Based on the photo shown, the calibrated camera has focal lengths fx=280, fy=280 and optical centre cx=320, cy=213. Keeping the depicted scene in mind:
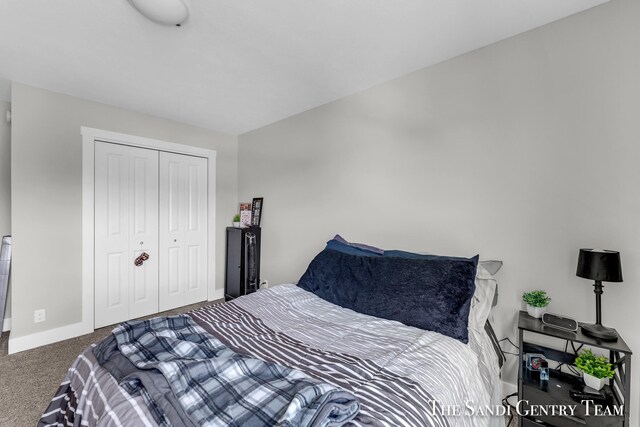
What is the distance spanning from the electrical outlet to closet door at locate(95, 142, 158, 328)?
409 millimetres

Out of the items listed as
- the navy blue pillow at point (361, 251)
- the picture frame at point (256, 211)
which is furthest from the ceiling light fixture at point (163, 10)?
the picture frame at point (256, 211)

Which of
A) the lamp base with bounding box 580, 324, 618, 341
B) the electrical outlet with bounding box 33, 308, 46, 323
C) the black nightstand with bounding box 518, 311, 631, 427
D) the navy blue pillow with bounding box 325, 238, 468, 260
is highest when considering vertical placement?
the navy blue pillow with bounding box 325, 238, 468, 260

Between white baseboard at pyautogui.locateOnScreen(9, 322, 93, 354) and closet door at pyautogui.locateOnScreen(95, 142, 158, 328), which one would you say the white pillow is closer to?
closet door at pyautogui.locateOnScreen(95, 142, 158, 328)

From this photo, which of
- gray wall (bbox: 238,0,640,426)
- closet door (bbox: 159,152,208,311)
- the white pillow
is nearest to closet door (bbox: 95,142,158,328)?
closet door (bbox: 159,152,208,311)

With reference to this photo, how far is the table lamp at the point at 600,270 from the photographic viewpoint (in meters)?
1.39

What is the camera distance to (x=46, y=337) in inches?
106

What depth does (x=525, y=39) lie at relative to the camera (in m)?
1.83

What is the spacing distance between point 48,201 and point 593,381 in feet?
14.2

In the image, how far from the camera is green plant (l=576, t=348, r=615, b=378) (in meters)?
1.39

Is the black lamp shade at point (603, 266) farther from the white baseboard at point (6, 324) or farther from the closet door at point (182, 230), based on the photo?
the white baseboard at point (6, 324)

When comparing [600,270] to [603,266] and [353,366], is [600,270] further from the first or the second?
[353,366]

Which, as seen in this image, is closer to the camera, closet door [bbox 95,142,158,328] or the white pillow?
the white pillow

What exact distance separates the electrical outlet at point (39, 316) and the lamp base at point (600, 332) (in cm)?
424

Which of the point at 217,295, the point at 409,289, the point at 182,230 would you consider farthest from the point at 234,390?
the point at 217,295
